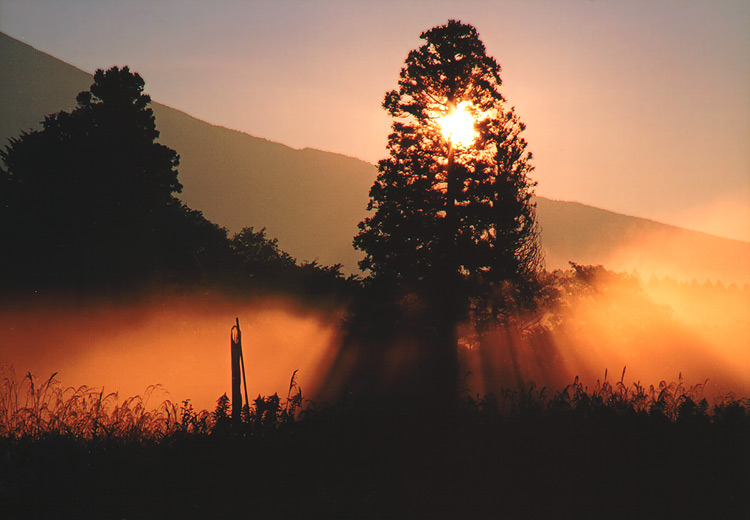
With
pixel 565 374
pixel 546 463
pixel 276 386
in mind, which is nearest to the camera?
pixel 546 463

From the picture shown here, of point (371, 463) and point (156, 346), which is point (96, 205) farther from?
point (371, 463)

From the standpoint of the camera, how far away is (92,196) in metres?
36.0

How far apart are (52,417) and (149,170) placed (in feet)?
115

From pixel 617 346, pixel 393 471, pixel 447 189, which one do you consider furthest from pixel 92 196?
pixel 393 471

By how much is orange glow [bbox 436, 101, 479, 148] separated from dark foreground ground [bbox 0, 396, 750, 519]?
23.3 m

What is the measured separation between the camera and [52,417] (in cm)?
657

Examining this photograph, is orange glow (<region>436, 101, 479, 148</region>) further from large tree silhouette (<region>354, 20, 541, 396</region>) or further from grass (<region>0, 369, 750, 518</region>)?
grass (<region>0, 369, 750, 518</region>)

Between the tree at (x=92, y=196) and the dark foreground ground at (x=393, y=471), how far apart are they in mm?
32285

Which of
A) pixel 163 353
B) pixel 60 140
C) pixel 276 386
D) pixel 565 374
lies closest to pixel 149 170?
pixel 60 140

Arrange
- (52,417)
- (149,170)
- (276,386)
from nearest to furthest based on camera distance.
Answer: (52,417) → (276,386) → (149,170)

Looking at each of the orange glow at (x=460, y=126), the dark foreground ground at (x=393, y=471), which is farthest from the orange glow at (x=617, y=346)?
the dark foreground ground at (x=393, y=471)

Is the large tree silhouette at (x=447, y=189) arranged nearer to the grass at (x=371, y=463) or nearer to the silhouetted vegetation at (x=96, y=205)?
the silhouetted vegetation at (x=96, y=205)

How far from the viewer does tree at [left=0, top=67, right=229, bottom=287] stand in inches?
1356

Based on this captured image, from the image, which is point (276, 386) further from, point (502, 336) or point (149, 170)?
point (149, 170)
